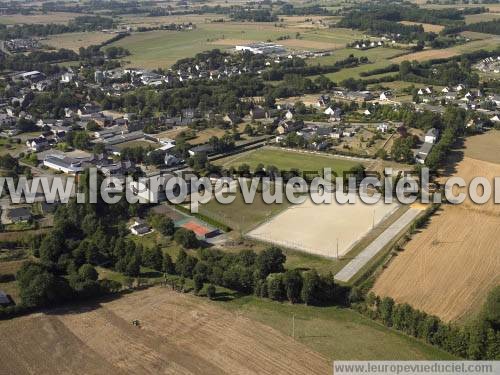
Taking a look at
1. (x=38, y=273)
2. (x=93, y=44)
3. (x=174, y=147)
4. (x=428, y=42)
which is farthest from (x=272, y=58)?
(x=38, y=273)

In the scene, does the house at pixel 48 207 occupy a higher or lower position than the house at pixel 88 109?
lower

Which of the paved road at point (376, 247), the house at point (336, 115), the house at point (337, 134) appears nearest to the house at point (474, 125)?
the house at point (337, 134)

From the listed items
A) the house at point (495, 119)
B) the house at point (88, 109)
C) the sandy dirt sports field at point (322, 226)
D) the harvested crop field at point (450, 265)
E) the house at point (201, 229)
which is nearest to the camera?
the harvested crop field at point (450, 265)

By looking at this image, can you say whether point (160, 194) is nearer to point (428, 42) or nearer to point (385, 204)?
point (385, 204)

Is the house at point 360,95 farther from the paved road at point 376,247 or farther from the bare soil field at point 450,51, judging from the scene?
the paved road at point 376,247

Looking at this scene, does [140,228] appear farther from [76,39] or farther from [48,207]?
[76,39]

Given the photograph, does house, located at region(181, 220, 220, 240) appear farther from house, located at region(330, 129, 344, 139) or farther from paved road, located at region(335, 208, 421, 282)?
house, located at region(330, 129, 344, 139)
